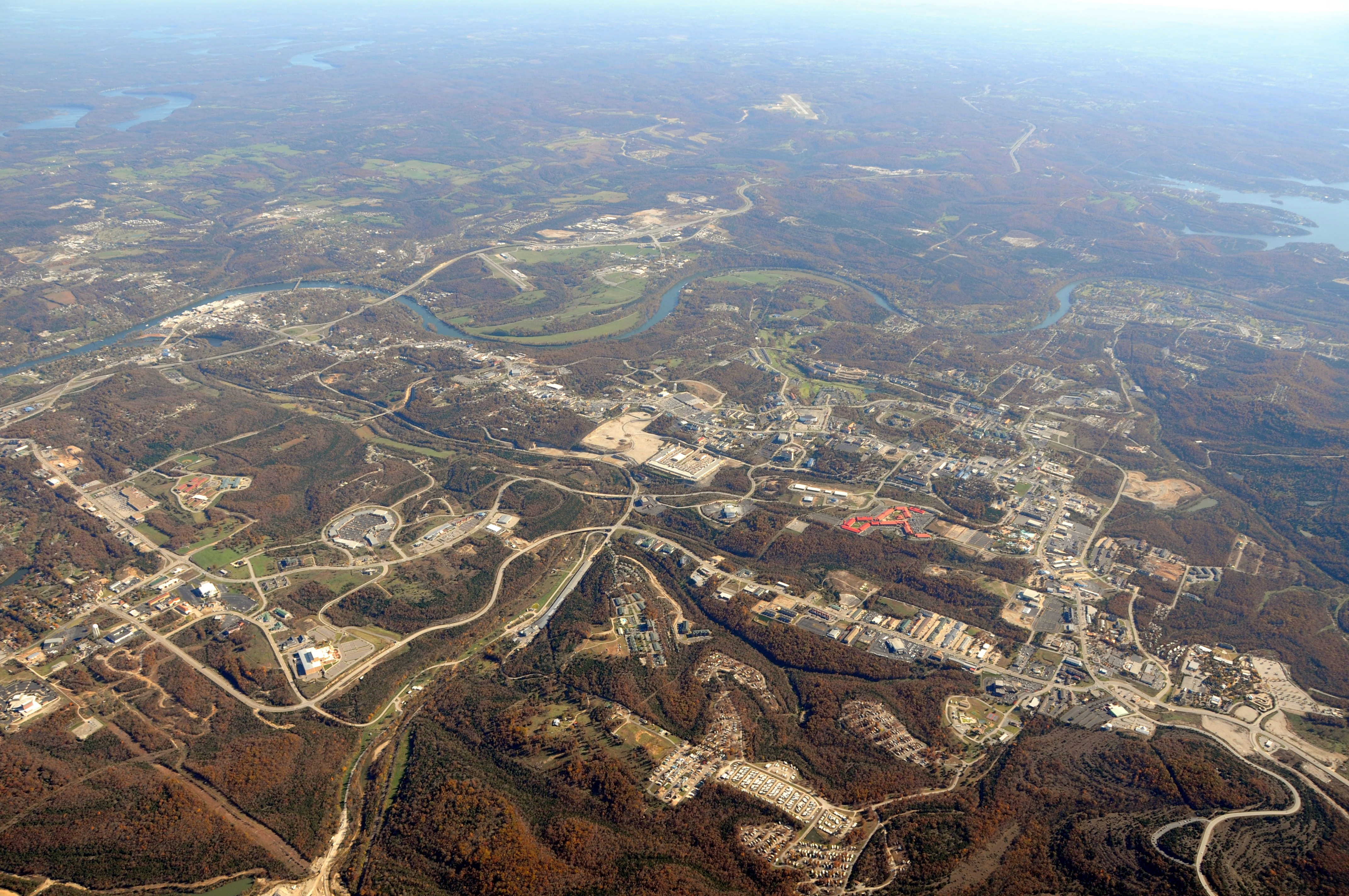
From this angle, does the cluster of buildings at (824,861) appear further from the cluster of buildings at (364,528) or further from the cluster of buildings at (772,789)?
the cluster of buildings at (364,528)

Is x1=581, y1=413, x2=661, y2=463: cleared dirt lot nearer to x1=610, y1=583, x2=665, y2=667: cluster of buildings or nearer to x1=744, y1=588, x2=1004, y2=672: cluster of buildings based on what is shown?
x1=610, y1=583, x2=665, y2=667: cluster of buildings

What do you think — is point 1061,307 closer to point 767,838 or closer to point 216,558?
point 767,838

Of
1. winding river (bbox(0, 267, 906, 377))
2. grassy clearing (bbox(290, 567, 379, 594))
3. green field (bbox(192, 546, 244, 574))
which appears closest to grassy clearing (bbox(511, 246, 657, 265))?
winding river (bbox(0, 267, 906, 377))

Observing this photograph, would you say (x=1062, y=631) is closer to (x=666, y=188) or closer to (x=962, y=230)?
(x=962, y=230)

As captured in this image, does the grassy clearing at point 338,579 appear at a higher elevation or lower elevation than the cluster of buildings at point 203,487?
higher

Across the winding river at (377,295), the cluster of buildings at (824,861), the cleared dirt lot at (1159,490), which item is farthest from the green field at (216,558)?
the cleared dirt lot at (1159,490)

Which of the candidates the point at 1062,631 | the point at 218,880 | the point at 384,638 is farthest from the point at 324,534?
the point at 1062,631

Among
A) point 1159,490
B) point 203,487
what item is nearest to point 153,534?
point 203,487

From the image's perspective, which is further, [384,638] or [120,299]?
[120,299]
